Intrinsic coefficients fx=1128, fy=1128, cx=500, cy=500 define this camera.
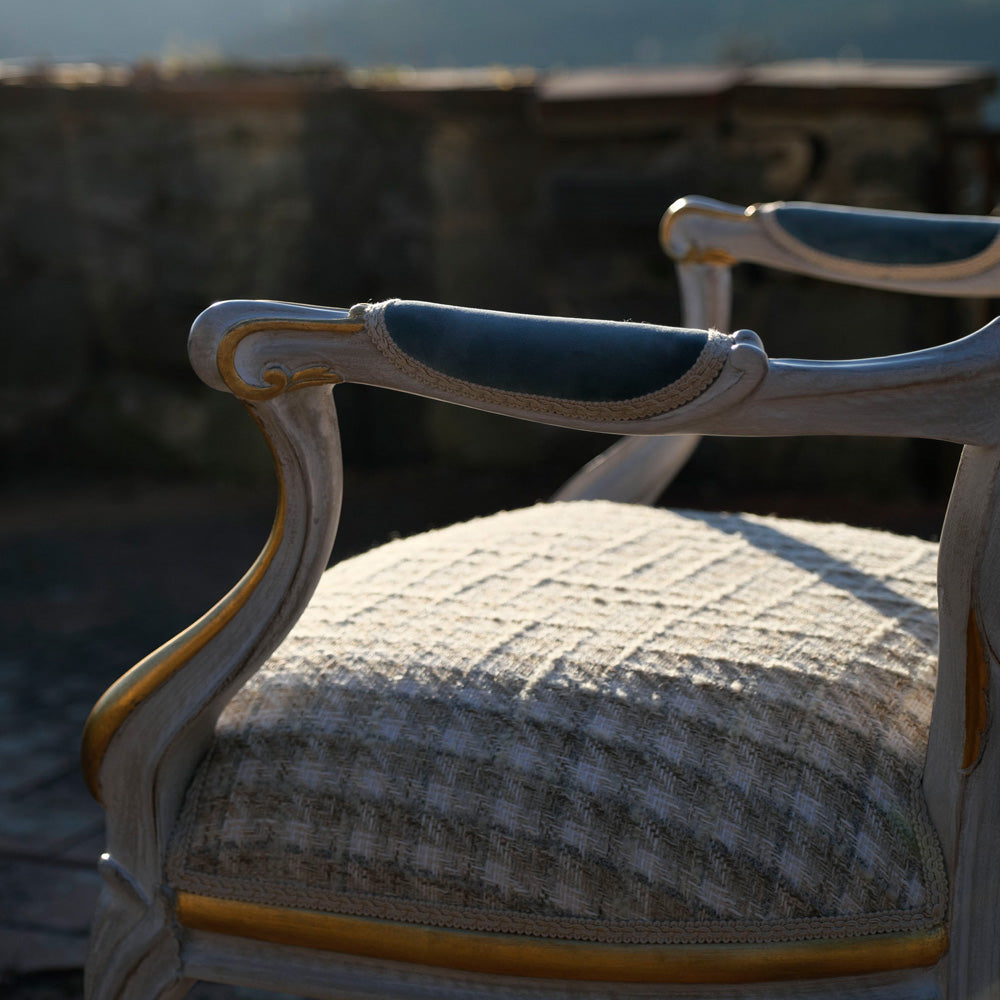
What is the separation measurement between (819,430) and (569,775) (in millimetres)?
279

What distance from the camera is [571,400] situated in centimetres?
64

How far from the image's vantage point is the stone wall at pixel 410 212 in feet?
9.70

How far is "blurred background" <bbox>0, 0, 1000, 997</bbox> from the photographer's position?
295 centimetres

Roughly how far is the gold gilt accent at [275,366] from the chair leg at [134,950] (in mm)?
366

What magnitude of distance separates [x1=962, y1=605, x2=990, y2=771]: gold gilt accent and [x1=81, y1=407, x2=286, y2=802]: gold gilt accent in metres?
0.44

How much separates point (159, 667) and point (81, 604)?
202 centimetres

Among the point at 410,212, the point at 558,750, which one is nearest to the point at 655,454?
the point at 558,750

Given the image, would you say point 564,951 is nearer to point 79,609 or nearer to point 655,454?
point 655,454

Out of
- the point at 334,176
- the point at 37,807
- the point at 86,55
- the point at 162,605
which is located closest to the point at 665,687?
the point at 37,807

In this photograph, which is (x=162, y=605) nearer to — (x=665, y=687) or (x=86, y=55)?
(x=665, y=687)

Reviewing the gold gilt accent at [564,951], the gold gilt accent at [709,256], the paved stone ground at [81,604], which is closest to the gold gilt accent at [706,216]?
the gold gilt accent at [709,256]

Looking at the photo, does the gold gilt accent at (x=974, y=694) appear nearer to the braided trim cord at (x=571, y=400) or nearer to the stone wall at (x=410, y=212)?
the braided trim cord at (x=571, y=400)

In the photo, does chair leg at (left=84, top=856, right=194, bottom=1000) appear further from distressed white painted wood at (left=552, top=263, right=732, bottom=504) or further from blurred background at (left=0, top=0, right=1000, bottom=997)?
blurred background at (left=0, top=0, right=1000, bottom=997)

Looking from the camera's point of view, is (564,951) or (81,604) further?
(81,604)
